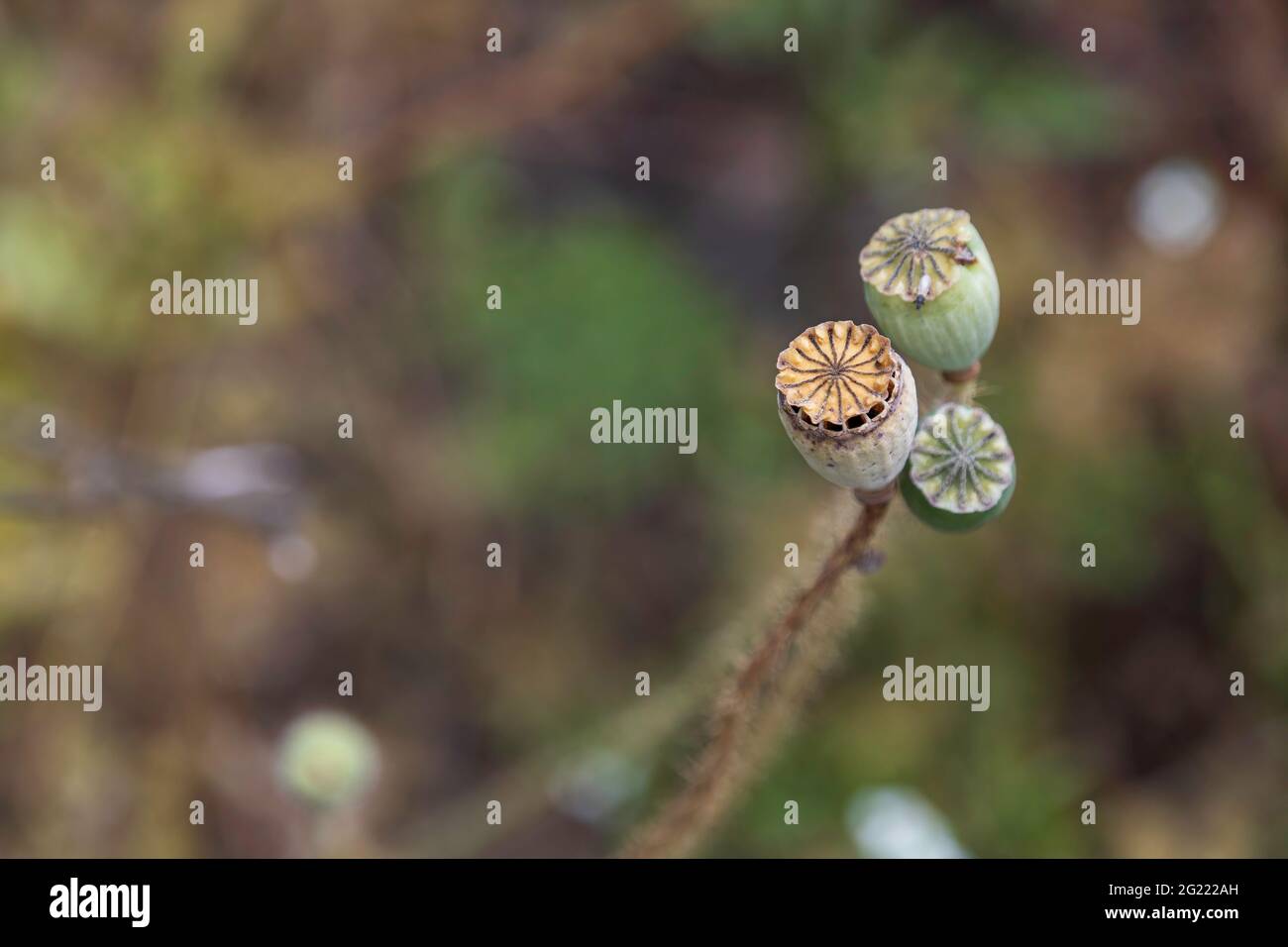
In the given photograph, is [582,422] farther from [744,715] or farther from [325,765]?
[744,715]

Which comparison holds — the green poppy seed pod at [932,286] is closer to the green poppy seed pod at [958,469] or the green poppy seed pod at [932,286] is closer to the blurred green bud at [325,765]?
the green poppy seed pod at [958,469]

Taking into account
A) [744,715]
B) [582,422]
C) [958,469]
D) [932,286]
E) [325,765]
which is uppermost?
[582,422]

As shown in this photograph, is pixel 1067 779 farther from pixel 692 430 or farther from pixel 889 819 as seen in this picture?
pixel 692 430

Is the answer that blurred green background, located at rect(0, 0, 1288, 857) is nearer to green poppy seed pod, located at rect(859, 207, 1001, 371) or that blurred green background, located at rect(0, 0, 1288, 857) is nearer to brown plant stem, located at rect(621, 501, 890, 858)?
brown plant stem, located at rect(621, 501, 890, 858)

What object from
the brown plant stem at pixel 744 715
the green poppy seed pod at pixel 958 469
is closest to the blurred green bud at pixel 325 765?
the brown plant stem at pixel 744 715

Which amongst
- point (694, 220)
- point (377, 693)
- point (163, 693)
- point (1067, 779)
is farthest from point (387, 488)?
point (1067, 779)

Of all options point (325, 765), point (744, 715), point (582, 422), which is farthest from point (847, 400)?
point (582, 422)
